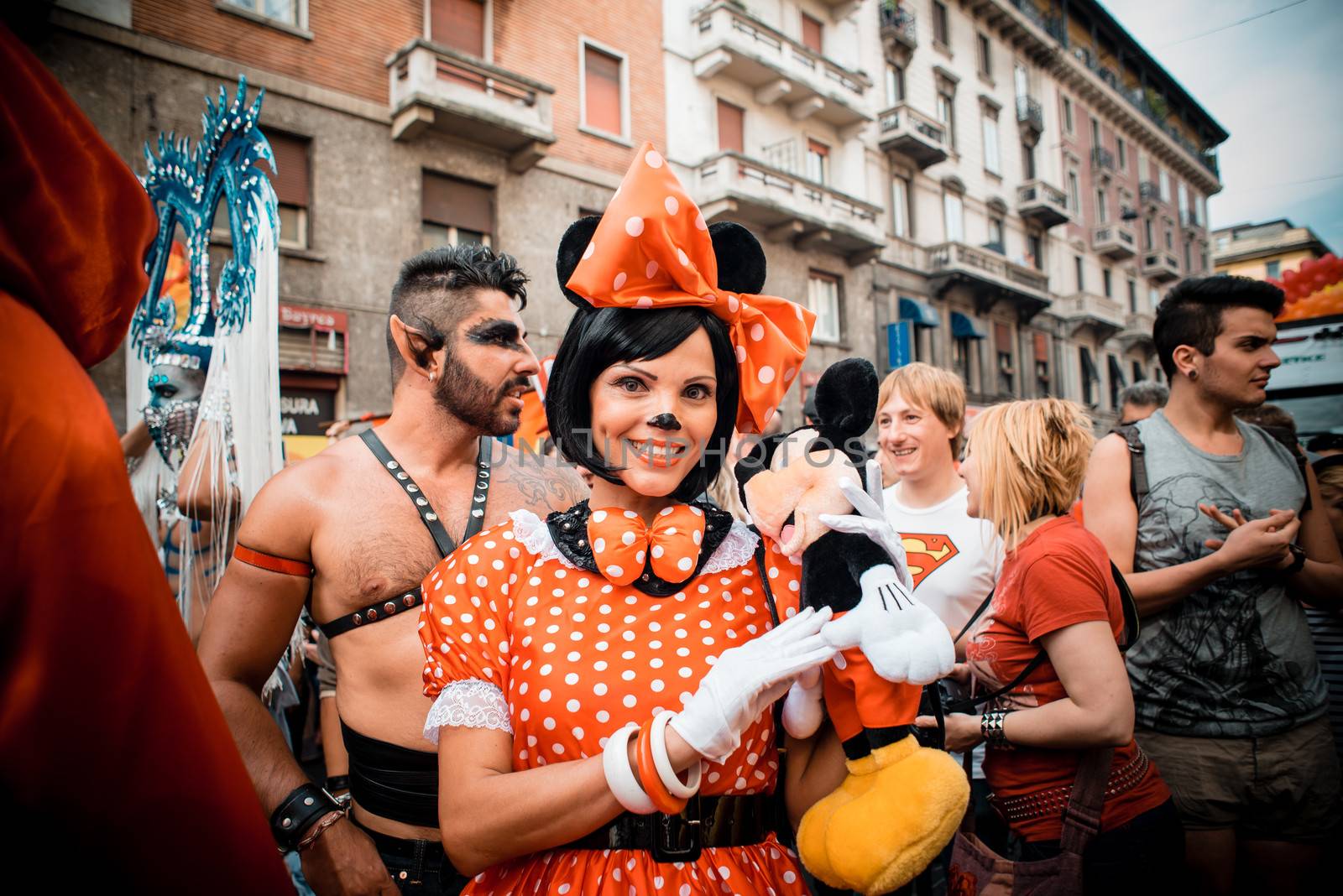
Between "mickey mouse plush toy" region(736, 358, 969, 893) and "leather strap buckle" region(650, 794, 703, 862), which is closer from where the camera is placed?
"mickey mouse plush toy" region(736, 358, 969, 893)

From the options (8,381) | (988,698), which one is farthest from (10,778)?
(988,698)

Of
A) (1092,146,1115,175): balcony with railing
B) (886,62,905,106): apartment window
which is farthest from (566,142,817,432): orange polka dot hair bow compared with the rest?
(1092,146,1115,175): balcony with railing

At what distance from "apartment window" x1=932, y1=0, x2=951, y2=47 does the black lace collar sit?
2333cm

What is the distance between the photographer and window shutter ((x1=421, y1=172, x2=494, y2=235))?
1055 centimetres

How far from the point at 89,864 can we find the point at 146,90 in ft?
34.6

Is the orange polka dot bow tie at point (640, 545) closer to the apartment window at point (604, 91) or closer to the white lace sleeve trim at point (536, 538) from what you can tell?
the white lace sleeve trim at point (536, 538)

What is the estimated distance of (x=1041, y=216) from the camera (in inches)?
906

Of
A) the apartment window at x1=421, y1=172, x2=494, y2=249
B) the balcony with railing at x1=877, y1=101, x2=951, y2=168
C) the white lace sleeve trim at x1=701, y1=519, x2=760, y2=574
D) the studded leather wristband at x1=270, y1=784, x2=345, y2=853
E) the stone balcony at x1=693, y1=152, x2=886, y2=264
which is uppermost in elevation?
the balcony with railing at x1=877, y1=101, x2=951, y2=168

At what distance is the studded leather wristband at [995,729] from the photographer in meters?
1.98

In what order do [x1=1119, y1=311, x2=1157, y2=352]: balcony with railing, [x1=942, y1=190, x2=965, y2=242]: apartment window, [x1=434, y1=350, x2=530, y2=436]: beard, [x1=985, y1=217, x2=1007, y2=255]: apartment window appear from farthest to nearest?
[x1=1119, y1=311, x2=1157, y2=352]: balcony with railing < [x1=985, y1=217, x2=1007, y2=255]: apartment window < [x1=942, y1=190, x2=965, y2=242]: apartment window < [x1=434, y1=350, x2=530, y2=436]: beard

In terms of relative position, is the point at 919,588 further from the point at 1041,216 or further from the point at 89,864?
the point at 1041,216

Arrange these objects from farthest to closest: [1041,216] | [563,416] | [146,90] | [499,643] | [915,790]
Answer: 1. [1041,216]
2. [146,90]
3. [563,416]
4. [499,643]
5. [915,790]

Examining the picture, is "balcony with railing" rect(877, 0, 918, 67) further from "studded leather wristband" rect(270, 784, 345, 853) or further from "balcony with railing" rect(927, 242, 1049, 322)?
"studded leather wristband" rect(270, 784, 345, 853)

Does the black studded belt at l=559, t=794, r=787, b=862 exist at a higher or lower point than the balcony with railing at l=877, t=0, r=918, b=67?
lower
